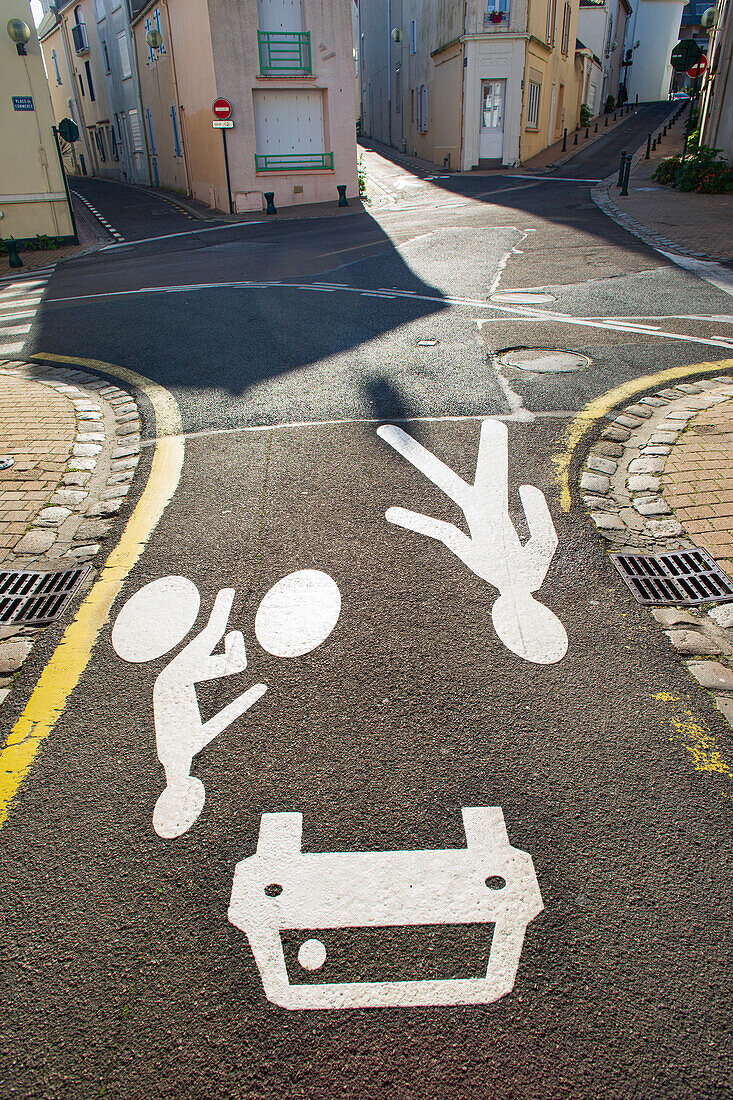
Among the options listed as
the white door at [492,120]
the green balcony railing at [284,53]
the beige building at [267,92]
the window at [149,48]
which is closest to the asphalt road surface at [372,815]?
the beige building at [267,92]

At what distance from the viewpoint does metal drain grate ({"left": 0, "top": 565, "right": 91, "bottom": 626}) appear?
3977 millimetres

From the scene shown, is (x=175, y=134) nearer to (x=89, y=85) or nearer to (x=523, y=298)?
(x=89, y=85)

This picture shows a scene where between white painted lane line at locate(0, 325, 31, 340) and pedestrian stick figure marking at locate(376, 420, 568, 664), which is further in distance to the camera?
white painted lane line at locate(0, 325, 31, 340)

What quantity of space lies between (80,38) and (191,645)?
173 ft

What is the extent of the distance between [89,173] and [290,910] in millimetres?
58962

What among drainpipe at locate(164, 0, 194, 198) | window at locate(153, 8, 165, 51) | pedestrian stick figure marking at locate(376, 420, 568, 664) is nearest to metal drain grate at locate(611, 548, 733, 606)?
pedestrian stick figure marking at locate(376, 420, 568, 664)

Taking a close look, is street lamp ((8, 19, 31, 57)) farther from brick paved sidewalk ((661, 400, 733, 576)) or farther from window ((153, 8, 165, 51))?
brick paved sidewalk ((661, 400, 733, 576))

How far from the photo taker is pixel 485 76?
33.8 m

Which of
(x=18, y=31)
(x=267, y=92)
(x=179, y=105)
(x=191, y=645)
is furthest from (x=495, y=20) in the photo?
(x=191, y=645)

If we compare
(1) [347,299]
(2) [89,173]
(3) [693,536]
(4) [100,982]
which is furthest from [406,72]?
(4) [100,982]

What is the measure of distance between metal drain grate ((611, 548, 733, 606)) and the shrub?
67.6ft

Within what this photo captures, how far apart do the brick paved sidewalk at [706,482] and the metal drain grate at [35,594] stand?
3.68m

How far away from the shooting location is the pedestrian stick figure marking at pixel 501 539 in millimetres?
3682

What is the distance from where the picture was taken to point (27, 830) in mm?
2689
